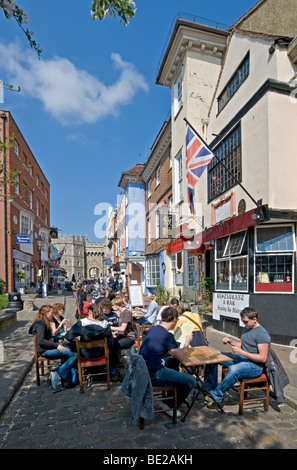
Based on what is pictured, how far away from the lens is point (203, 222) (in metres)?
11.9

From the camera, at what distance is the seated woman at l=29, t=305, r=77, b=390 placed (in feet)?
16.9

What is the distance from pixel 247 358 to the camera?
170 inches

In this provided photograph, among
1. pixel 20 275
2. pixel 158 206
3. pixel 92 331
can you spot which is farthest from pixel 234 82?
pixel 20 275

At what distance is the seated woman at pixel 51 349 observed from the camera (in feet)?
16.9

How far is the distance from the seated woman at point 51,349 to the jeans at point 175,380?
2055 millimetres

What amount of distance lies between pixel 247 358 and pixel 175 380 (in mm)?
1223

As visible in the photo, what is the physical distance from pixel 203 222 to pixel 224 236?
2.04 m

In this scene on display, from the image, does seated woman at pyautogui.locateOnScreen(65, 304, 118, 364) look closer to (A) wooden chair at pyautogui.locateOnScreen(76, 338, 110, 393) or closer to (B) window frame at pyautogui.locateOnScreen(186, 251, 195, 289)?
(A) wooden chair at pyautogui.locateOnScreen(76, 338, 110, 393)

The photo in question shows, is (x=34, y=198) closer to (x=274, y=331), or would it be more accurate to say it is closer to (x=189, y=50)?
(x=189, y=50)

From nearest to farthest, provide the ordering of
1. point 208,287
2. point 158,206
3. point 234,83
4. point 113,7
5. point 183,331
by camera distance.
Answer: point 113,7 < point 183,331 < point 234,83 < point 208,287 < point 158,206

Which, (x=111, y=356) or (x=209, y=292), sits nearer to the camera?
(x=111, y=356)

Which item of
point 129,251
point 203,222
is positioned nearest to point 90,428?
point 203,222

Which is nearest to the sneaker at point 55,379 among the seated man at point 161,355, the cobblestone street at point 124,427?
the cobblestone street at point 124,427

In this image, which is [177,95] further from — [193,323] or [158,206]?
[193,323]
